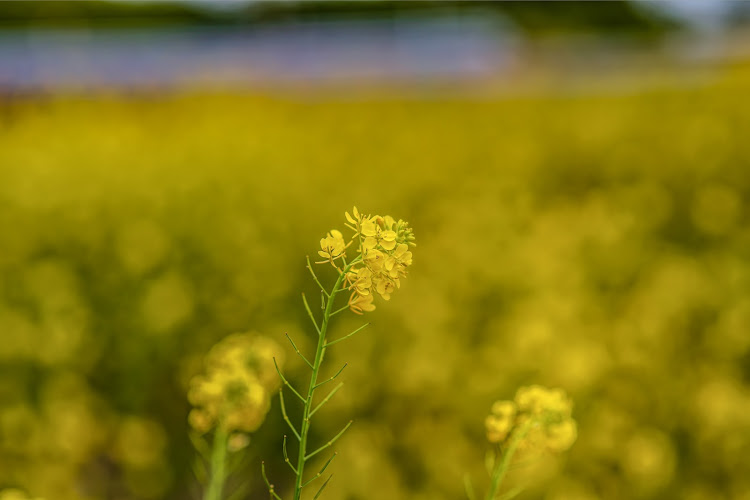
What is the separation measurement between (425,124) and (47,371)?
10.8 ft

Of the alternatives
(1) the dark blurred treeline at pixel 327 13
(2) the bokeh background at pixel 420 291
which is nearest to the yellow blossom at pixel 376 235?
(2) the bokeh background at pixel 420 291

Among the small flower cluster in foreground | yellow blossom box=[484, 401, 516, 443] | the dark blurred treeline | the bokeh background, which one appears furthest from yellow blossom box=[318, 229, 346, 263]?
the dark blurred treeline

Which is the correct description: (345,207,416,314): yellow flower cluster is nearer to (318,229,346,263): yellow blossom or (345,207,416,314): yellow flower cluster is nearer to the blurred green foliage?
(318,229,346,263): yellow blossom

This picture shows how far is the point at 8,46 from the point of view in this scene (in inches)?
566

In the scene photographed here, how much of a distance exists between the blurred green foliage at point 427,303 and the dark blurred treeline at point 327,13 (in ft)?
41.2

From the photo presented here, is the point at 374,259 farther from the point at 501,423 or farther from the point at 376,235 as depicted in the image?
the point at 501,423

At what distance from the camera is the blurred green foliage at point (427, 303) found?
1813 millimetres

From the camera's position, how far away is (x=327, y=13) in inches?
650

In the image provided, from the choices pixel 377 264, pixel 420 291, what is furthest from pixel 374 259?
pixel 420 291

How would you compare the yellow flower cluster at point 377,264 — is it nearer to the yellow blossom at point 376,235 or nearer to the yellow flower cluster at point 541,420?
the yellow blossom at point 376,235

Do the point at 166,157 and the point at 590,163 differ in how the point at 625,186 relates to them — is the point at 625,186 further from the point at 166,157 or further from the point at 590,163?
the point at 166,157

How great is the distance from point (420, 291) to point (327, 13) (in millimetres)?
15218

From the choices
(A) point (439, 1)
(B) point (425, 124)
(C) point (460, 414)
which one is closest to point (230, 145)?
(B) point (425, 124)

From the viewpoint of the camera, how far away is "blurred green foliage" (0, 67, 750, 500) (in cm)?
181
